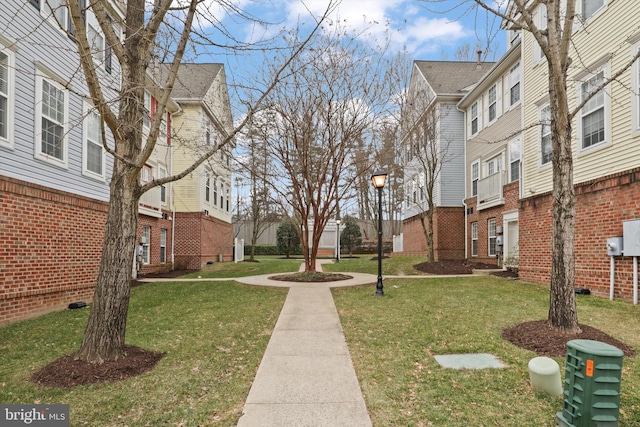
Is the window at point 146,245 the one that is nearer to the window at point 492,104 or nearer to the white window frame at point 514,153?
the white window frame at point 514,153

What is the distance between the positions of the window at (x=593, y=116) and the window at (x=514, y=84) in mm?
4755

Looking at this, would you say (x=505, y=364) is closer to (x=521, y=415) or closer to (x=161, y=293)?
(x=521, y=415)

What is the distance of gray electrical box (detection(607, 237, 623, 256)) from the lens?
7.64 m

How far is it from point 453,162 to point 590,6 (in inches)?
378

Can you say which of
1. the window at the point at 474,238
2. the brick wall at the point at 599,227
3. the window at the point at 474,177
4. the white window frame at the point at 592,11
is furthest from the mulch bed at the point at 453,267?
the white window frame at the point at 592,11

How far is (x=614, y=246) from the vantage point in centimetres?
771

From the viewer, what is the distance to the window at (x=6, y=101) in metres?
6.63

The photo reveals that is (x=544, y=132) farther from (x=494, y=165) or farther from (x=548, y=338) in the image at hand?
(x=548, y=338)

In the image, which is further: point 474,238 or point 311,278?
point 474,238

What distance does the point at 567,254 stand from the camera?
16.9ft

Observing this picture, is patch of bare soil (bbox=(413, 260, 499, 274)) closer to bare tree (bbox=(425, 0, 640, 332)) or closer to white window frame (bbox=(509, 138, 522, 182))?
white window frame (bbox=(509, 138, 522, 182))

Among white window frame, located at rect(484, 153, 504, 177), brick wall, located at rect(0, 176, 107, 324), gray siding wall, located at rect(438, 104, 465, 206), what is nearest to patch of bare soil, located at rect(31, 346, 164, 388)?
brick wall, located at rect(0, 176, 107, 324)

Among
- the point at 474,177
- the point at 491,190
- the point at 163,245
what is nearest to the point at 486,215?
the point at 491,190

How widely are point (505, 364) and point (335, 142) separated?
9.51 m
